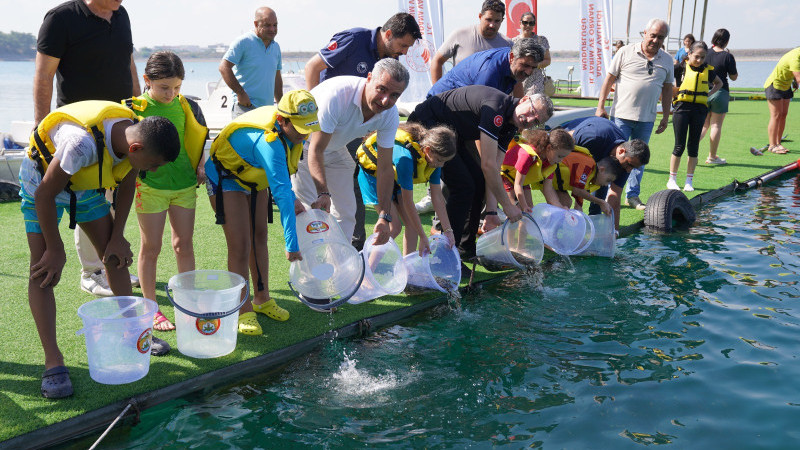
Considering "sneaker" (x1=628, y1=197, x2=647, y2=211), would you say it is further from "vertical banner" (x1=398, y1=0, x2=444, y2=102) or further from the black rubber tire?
"vertical banner" (x1=398, y1=0, x2=444, y2=102)

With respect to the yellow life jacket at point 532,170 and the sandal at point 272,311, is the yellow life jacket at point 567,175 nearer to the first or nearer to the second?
the yellow life jacket at point 532,170

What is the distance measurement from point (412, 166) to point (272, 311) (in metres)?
1.39

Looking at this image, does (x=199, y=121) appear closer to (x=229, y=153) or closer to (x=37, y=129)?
(x=229, y=153)

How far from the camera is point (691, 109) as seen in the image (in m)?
8.41

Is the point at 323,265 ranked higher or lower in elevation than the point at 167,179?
lower

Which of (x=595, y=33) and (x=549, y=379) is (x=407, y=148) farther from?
(x=595, y=33)

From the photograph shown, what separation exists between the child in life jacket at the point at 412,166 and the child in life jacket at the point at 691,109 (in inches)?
177

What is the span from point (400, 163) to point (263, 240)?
43.7 inches

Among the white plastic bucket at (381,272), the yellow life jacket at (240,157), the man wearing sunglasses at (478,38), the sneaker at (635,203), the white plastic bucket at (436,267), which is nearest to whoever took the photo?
the yellow life jacket at (240,157)

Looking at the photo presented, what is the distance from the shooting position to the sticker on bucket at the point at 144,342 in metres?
3.45

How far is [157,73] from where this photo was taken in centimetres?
392

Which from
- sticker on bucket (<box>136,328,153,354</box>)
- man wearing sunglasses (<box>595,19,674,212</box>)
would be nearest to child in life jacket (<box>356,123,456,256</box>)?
sticker on bucket (<box>136,328,153,354</box>)

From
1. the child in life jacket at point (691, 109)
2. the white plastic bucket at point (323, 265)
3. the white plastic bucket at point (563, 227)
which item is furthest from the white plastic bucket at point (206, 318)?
the child in life jacket at point (691, 109)

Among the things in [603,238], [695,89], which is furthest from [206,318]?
[695,89]
